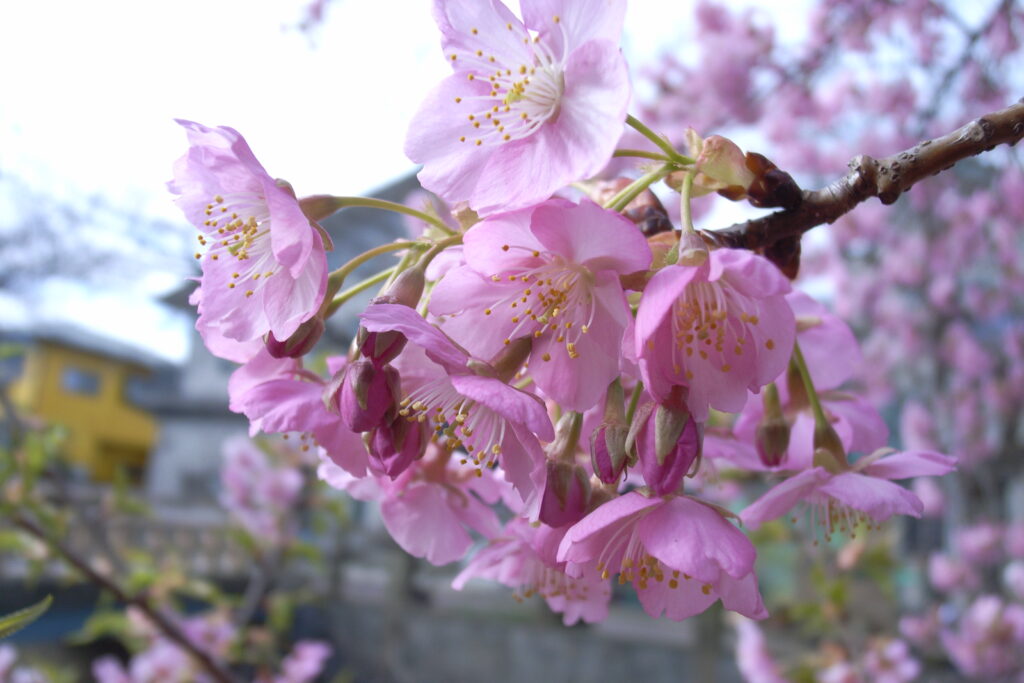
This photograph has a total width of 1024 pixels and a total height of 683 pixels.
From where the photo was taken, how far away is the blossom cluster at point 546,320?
53 cm

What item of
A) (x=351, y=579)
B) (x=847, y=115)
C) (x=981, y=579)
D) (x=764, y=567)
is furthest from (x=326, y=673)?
(x=847, y=115)

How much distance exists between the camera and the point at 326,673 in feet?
26.3

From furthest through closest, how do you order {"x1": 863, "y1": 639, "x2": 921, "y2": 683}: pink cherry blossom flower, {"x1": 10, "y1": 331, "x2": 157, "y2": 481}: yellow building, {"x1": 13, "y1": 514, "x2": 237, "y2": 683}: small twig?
1. {"x1": 10, "y1": 331, "x2": 157, "y2": 481}: yellow building
2. {"x1": 863, "y1": 639, "x2": 921, "y2": 683}: pink cherry blossom flower
3. {"x1": 13, "y1": 514, "x2": 237, "y2": 683}: small twig

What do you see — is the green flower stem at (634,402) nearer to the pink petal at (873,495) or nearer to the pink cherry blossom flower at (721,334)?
the pink cherry blossom flower at (721,334)

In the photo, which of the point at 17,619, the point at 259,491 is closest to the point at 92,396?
the point at 259,491

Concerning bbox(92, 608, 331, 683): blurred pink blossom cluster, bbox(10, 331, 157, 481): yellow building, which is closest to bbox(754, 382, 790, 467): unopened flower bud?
bbox(92, 608, 331, 683): blurred pink blossom cluster

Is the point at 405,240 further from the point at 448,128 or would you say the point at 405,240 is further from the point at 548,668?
the point at 548,668

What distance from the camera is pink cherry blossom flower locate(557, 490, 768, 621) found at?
0.56 metres

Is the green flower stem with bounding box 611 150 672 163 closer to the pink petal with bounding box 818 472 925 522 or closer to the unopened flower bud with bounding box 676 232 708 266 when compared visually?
the unopened flower bud with bounding box 676 232 708 266

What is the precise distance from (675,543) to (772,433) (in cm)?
19

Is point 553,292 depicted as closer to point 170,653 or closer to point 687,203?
point 687,203

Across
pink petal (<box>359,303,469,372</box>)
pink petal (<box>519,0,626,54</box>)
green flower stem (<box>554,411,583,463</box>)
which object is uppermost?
pink petal (<box>519,0,626,54</box>)

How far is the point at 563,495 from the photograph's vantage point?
577 millimetres

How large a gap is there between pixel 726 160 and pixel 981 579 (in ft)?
17.1
